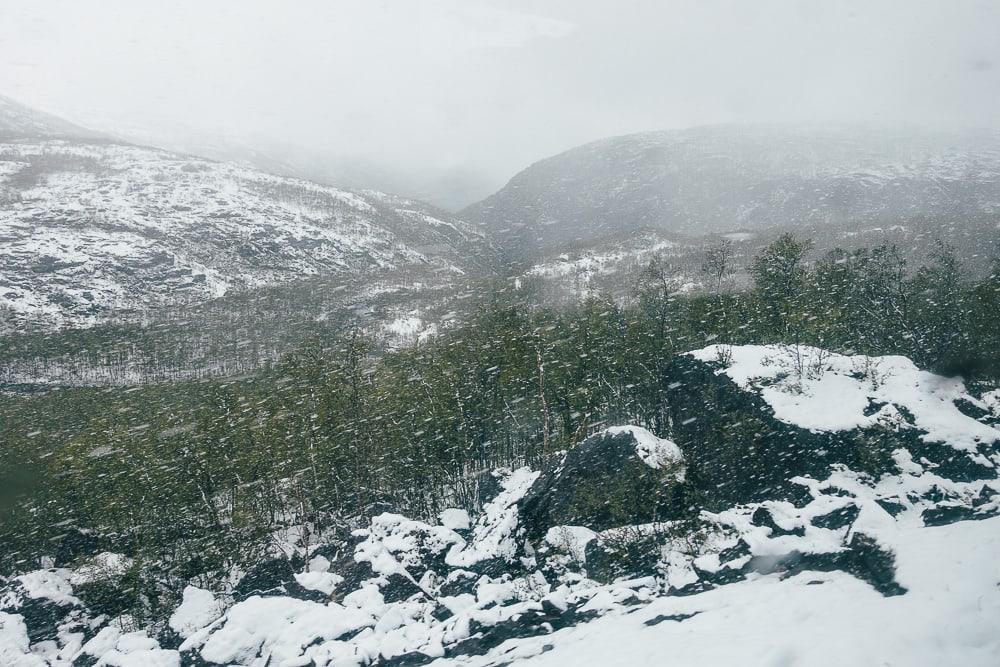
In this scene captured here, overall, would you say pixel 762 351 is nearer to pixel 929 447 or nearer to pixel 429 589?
pixel 929 447

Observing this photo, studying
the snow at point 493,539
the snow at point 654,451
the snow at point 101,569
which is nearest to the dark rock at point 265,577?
the snow at point 101,569

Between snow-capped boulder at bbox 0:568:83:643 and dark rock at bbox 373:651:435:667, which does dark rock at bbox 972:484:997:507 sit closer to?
dark rock at bbox 373:651:435:667

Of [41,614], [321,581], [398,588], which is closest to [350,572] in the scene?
[321,581]

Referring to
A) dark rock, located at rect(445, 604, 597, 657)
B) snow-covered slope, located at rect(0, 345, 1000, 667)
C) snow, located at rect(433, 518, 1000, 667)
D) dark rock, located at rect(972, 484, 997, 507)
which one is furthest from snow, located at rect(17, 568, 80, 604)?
dark rock, located at rect(972, 484, 997, 507)

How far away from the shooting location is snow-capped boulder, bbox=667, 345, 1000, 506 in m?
19.2

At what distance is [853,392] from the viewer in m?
22.3

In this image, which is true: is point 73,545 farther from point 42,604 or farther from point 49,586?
point 42,604

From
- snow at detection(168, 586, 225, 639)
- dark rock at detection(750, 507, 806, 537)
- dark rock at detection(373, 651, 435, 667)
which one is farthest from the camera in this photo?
snow at detection(168, 586, 225, 639)

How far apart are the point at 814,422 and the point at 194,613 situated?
28281mm

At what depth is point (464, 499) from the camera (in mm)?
38969

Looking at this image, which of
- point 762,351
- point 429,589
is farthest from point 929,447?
point 429,589

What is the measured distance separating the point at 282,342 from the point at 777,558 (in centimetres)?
12586

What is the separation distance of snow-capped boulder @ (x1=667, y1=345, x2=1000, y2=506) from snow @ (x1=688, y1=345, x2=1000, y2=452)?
0.13 ft

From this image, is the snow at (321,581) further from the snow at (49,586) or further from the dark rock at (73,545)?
the dark rock at (73,545)
